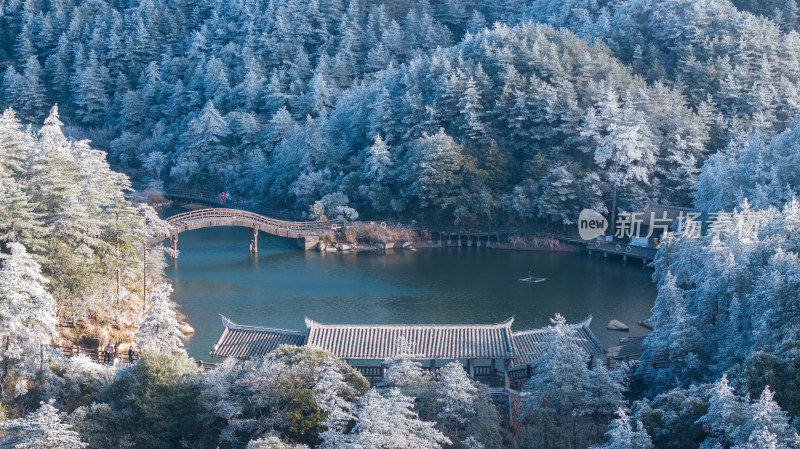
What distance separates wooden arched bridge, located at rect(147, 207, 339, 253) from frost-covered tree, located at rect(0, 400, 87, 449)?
77.4ft

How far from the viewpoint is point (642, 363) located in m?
25.7

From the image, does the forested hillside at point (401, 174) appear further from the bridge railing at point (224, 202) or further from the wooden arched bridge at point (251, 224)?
the wooden arched bridge at point (251, 224)

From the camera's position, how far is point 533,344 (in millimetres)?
25906

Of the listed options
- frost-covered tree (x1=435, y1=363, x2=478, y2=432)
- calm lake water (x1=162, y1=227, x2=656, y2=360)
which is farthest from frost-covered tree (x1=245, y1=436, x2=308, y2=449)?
calm lake water (x1=162, y1=227, x2=656, y2=360)

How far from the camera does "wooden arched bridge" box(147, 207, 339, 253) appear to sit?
1693 inches

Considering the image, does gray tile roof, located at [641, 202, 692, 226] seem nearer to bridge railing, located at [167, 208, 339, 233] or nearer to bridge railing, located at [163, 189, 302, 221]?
bridge railing, located at [167, 208, 339, 233]

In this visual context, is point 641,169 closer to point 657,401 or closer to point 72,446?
point 657,401

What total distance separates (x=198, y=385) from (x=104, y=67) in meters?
62.7

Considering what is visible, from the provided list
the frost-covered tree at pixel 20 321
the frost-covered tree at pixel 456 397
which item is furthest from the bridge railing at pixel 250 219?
the frost-covered tree at pixel 456 397

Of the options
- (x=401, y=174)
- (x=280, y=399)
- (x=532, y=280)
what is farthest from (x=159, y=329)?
(x=401, y=174)

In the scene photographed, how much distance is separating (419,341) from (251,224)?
22014mm

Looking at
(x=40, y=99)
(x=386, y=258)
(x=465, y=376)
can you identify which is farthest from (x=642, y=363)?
(x=40, y=99)

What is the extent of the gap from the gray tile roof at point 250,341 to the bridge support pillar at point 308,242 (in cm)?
2087

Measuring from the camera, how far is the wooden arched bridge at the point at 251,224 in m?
43.0
